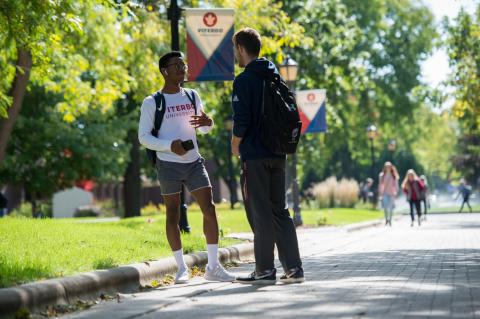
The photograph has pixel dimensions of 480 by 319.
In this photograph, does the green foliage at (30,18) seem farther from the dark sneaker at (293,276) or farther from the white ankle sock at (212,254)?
the dark sneaker at (293,276)

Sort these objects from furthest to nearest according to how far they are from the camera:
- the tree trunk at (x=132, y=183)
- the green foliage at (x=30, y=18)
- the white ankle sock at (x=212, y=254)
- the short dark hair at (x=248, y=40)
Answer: the tree trunk at (x=132, y=183) → the green foliage at (x=30, y=18) → the white ankle sock at (x=212, y=254) → the short dark hair at (x=248, y=40)

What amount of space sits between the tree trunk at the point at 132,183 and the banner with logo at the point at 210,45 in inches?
1054

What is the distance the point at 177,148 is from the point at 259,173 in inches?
33.7

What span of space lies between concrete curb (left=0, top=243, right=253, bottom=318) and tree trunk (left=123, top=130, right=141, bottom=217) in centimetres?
3235

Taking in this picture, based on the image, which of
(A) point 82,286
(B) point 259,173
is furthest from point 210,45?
(A) point 82,286

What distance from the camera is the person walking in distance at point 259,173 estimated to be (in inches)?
364

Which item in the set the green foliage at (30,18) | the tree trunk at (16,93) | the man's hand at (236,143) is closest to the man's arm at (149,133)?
the man's hand at (236,143)

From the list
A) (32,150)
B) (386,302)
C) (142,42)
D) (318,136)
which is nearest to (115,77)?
(142,42)

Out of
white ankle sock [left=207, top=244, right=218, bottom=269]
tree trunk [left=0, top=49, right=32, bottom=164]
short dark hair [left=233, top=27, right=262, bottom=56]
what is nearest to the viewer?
short dark hair [left=233, top=27, right=262, bottom=56]

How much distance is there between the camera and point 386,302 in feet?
25.5

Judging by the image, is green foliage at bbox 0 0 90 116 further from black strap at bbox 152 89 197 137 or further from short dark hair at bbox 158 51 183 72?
black strap at bbox 152 89 197 137

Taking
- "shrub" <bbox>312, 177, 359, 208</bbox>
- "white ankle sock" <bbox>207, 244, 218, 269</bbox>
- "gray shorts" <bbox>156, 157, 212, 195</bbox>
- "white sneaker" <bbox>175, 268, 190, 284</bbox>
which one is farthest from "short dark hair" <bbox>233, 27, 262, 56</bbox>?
"shrub" <bbox>312, 177, 359, 208</bbox>

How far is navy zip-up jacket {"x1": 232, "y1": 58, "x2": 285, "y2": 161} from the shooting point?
9195mm

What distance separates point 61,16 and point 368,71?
46656mm
